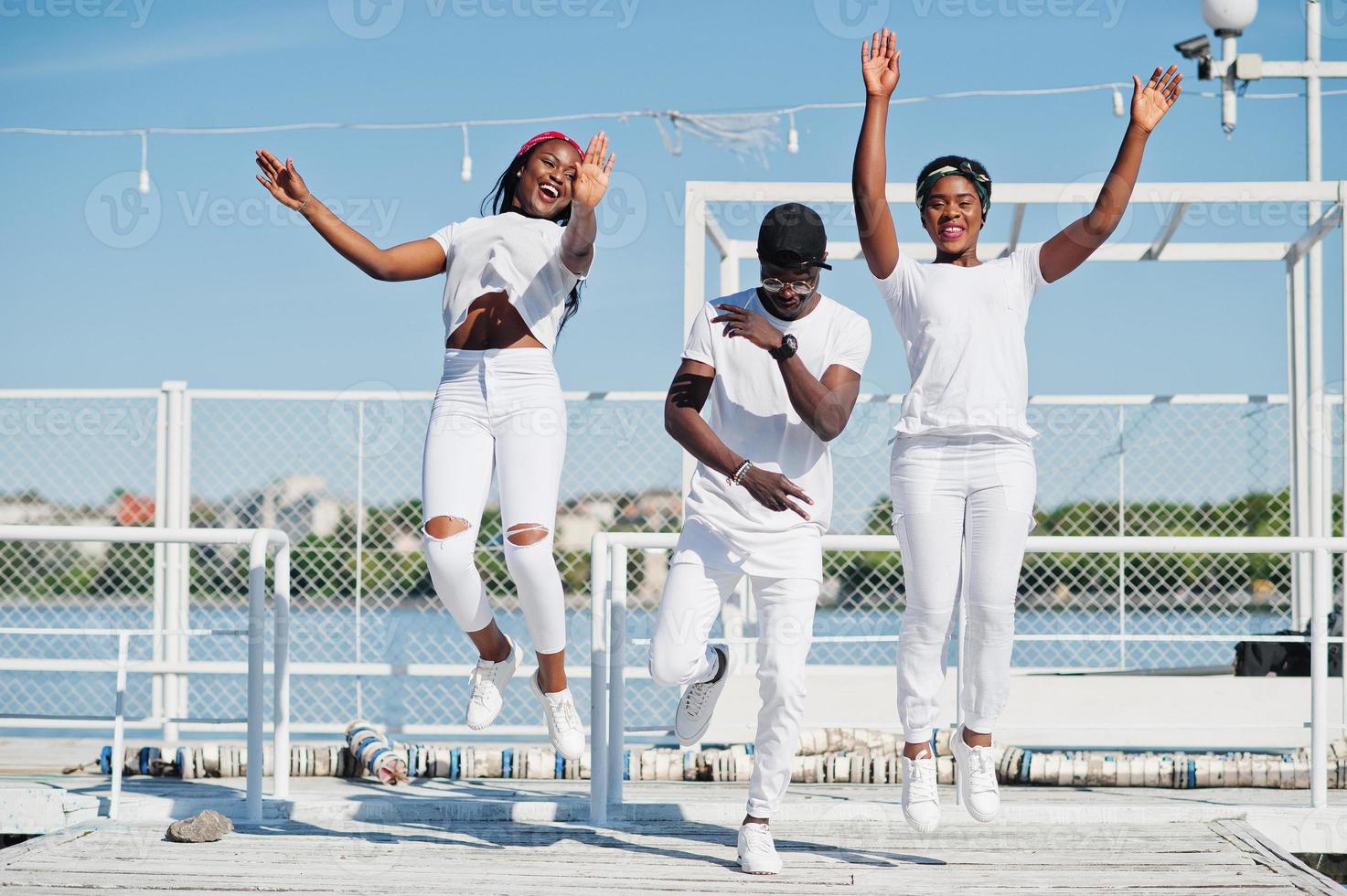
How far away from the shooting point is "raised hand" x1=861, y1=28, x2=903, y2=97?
11.2 feet

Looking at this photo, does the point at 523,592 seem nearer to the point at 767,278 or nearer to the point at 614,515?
the point at 767,278

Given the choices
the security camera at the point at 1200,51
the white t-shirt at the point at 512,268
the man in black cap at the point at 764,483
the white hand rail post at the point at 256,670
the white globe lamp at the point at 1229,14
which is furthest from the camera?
the security camera at the point at 1200,51

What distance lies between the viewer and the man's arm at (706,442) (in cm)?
343

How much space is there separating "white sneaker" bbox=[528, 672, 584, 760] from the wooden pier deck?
0.90 feet

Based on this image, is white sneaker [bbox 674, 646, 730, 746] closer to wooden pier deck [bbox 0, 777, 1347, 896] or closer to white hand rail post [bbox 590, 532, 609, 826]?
wooden pier deck [bbox 0, 777, 1347, 896]

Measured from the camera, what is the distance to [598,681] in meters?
4.33

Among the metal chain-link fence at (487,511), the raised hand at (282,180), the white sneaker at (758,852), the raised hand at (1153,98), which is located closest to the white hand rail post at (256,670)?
the raised hand at (282,180)

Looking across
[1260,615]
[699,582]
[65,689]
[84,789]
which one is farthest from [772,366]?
[65,689]

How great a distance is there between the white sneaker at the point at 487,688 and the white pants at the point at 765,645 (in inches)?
25.1

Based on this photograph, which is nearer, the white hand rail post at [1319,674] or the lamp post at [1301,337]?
the white hand rail post at [1319,674]

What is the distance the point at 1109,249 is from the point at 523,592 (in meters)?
5.11

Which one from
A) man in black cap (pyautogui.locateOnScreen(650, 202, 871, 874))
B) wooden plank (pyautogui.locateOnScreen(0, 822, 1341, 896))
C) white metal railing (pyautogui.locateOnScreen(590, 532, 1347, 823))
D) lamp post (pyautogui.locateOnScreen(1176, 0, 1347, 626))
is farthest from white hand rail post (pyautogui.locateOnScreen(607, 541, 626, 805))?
lamp post (pyautogui.locateOnScreen(1176, 0, 1347, 626))

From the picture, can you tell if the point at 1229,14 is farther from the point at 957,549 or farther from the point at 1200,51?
the point at 957,549

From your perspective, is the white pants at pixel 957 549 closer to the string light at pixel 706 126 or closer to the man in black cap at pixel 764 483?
the man in black cap at pixel 764 483
